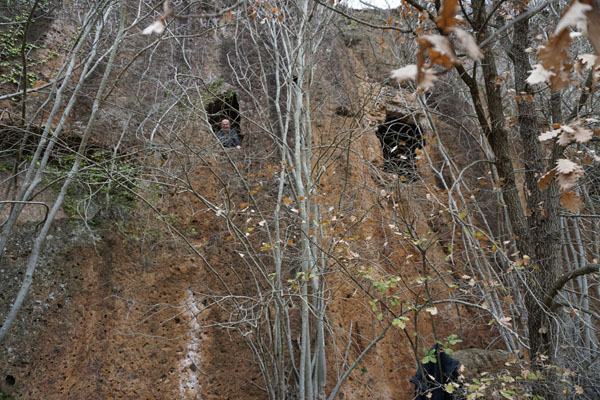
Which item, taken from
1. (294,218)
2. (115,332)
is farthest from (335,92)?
(115,332)

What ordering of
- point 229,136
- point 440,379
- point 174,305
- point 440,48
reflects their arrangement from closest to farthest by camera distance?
point 440,48
point 440,379
point 174,305
point 229,136

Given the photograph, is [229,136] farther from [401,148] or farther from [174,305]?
A: [401,148]

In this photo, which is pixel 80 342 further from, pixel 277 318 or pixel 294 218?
pixel 294 218

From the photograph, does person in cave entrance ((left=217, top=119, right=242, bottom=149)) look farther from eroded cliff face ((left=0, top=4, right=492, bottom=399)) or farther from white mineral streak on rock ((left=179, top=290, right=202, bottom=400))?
white mineral streak on rock ((left=179, top=290, right=202, bottom=400))

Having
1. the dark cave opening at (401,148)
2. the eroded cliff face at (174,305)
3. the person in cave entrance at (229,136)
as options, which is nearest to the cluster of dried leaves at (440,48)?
the eroded cliff face at (174,305)

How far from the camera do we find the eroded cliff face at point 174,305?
4516 millimetres

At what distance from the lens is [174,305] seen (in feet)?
17.5

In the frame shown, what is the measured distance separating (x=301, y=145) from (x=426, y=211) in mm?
3129

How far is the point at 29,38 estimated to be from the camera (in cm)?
627

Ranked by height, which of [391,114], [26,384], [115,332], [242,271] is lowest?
[26,384]

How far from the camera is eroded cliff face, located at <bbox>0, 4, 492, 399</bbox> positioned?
4.52 metres

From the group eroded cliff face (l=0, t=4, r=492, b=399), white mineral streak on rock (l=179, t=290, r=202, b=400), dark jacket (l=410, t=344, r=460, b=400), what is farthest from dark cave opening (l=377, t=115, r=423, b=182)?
white mineral streak on rock (l=179, t=290, r=202, b=400)

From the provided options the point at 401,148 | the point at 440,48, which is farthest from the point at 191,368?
the point at 401,148

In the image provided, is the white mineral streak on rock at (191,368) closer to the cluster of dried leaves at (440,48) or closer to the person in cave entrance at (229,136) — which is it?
the person in cave entrance at (229,136)
